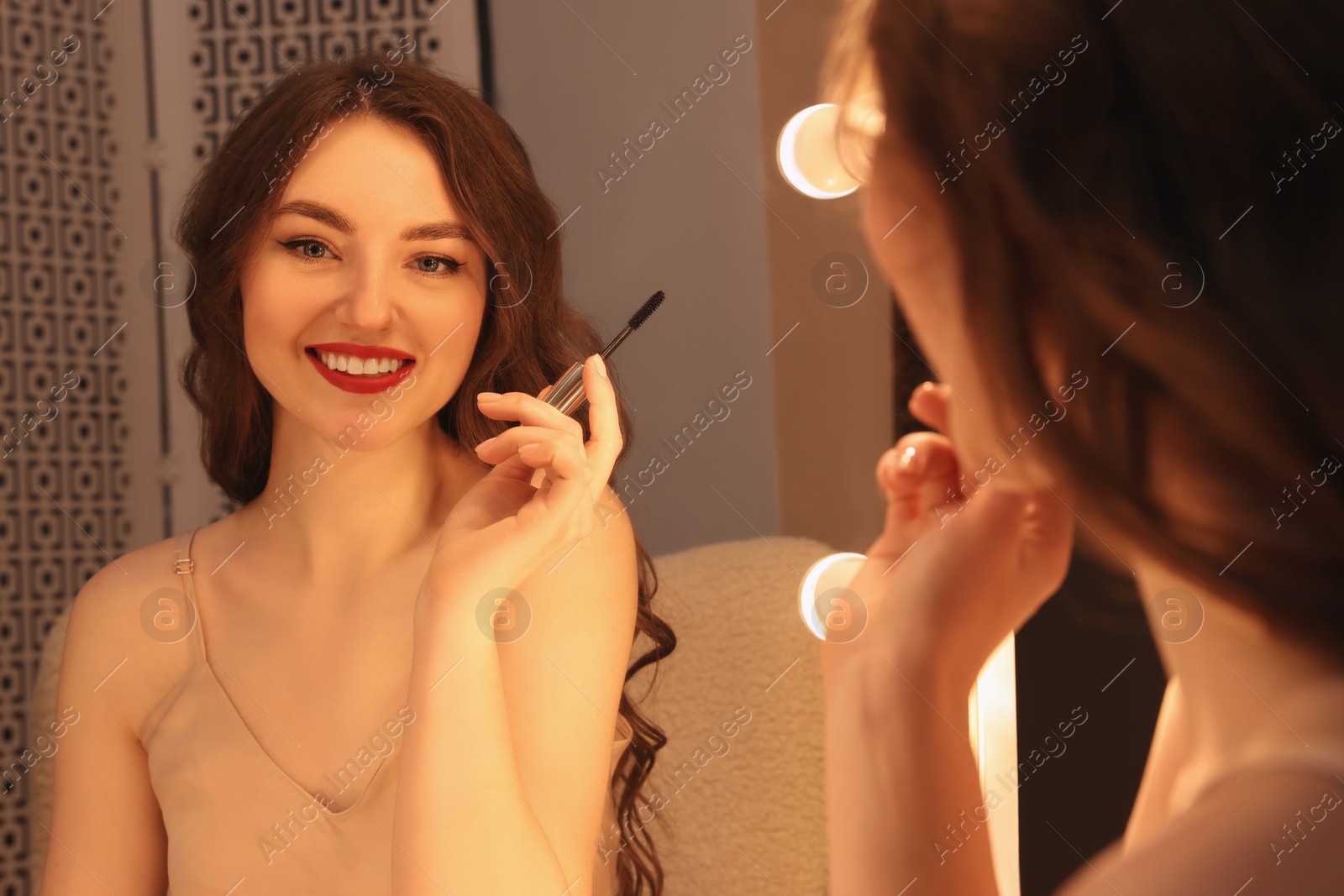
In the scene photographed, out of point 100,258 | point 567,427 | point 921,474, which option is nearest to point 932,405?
point 921,474

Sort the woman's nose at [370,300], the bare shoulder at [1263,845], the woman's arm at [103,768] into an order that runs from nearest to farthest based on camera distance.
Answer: the bare shoulder at [1263,845] → the woman's nose at [370,300] → the woman's arm at [103,768]

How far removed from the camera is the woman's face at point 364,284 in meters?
0.67

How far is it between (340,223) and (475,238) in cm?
8

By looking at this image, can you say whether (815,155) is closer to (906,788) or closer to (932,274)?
(932,274)

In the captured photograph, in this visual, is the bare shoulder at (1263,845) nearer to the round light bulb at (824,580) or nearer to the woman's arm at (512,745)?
the round light bulb at (824,580)

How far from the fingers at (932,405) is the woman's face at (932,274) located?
0.02 meters

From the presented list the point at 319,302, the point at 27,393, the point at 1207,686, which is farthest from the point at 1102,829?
the point at 27,393

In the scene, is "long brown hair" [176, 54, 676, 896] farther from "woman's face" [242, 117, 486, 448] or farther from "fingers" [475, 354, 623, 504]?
"fingers" [475, 354, 623, 504]

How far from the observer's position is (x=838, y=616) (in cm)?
31

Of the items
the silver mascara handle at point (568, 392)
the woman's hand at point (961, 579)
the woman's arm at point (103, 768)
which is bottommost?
the woman's hand at point (961, 579)

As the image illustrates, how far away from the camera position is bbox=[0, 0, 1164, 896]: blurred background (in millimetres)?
527

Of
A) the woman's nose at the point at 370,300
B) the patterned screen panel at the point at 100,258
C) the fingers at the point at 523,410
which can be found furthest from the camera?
the patterned screen panel at the point at 100,258

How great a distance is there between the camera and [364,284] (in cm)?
66

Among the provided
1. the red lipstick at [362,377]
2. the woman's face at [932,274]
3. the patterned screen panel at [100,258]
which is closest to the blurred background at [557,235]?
the patterned screen panel at [100,258]
